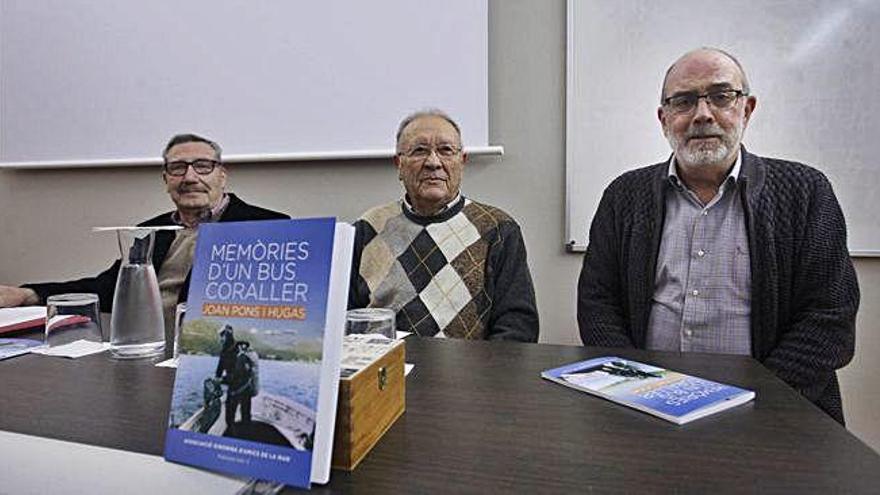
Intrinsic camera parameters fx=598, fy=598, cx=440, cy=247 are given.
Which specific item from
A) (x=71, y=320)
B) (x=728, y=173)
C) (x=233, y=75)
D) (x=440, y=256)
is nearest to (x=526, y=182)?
(x=440, y=256)

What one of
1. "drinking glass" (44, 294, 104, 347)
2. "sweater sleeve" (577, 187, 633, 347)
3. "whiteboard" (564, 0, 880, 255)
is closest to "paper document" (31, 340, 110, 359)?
"drinking glass" (44, 294, 104, 347)

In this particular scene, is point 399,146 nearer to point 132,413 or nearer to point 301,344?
point 132,413

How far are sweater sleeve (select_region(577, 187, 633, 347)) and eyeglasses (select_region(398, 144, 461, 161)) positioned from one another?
426 millimetres

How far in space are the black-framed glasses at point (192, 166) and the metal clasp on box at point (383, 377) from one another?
145 centimetres

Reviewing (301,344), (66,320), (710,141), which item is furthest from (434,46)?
(301,344)

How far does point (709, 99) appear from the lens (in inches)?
54.5

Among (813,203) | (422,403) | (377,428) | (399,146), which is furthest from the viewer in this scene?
(399,146)

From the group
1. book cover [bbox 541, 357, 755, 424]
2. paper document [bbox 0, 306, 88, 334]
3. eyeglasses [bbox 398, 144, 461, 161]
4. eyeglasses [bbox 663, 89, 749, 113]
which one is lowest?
paper document [bbox 0, 306, 88, 334]

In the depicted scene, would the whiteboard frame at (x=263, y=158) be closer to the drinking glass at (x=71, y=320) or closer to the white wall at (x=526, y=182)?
the white wall at (x=526, y=182)

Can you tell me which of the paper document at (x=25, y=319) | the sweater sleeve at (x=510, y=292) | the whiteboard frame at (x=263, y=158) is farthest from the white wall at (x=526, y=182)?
the paper document at (x=25, y=319)

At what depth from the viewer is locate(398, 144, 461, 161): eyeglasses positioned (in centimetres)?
164

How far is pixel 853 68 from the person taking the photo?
5.67 feet

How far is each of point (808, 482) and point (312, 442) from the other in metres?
0.42

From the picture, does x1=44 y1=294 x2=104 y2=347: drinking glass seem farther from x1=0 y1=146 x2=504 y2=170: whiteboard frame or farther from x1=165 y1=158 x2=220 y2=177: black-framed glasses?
x1=0 y1=146 x2=504 y2=170: whiteboard frame
